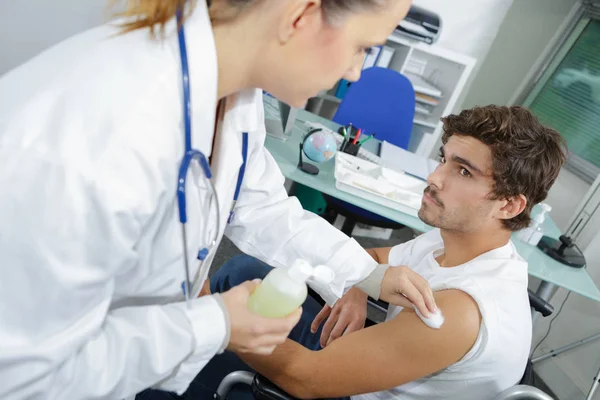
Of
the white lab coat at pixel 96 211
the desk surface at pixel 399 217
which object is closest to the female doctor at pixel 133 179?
the white lab coat at pixel 96 211

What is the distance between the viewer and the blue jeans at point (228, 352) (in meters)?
1.07

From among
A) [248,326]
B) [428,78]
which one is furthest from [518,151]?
[428,78]

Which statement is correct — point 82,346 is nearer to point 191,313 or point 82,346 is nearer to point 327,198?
point 191,313

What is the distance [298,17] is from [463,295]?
76 cm

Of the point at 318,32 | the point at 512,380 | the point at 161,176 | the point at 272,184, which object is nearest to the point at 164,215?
the point at 161,176

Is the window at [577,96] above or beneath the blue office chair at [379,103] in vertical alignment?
above

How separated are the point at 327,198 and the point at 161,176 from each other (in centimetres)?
185

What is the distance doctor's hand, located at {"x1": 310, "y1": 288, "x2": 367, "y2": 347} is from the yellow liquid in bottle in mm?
565

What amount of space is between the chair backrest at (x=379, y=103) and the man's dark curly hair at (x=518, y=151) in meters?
1.41

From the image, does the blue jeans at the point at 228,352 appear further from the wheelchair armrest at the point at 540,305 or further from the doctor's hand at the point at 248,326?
the wheelchair armrest at the point at 540,305

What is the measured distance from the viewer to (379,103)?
2.71 meters

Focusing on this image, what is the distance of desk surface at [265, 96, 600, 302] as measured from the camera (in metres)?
1.70

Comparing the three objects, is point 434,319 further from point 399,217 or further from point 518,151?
point 399,217

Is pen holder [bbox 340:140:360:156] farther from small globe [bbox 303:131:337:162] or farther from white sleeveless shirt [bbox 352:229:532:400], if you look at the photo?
white sleeveless shirt [bbox 352:229:532:400]
